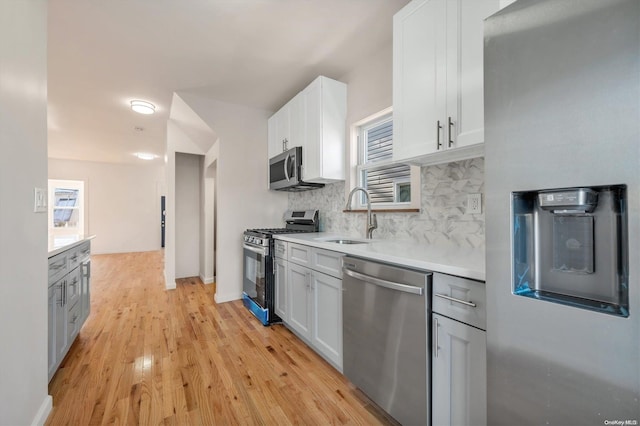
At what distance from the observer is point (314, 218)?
10.3ft

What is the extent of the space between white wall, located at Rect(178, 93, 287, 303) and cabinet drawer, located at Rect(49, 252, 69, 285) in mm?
1569

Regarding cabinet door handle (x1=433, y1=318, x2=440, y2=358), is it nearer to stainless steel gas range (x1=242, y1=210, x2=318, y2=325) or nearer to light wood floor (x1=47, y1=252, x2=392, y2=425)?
light wood floor (x1=47, y1=252, x2=392, y2=425)

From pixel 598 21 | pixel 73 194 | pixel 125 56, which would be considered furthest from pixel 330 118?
pixel 73 194

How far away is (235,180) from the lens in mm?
3535

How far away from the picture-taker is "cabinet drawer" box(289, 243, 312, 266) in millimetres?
2180

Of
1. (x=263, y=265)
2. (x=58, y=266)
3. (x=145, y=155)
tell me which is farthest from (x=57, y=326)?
(x=145, y=155)

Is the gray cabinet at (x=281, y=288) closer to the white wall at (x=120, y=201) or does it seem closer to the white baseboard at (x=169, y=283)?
the white baseboard at (x=169, y=283)

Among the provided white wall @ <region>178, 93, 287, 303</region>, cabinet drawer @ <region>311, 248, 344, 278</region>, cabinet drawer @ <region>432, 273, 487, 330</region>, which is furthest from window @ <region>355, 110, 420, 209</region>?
white wall @ <region>178, 93, 287, 303</region>

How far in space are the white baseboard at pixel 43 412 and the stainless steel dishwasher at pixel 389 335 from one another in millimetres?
1647

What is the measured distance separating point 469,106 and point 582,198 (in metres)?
0.82

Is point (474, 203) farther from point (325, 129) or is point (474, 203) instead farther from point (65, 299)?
point (65, 299)

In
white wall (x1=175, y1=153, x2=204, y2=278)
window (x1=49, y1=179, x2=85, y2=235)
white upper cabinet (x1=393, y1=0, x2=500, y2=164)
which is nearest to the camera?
white upper cabinet (x1=393, y1=0, x2=500, y2=164)

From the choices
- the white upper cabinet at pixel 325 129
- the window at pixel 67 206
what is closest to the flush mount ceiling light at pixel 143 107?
A: the white upper cabinet at pixel 325 129

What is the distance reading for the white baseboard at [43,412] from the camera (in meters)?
1.37
